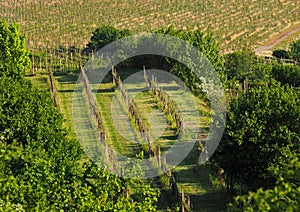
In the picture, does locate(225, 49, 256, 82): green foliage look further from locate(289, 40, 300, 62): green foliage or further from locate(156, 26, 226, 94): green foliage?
locate(289, 40, 300, 62): green foliage

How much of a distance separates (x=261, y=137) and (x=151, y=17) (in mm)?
52129

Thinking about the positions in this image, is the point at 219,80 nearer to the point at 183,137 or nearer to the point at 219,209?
the point at 183,137

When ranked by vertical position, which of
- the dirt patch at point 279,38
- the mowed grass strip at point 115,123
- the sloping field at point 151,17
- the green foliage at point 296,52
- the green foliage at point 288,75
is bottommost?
the mowed grass strip at point 115,123

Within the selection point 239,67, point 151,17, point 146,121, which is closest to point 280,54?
point 239,67

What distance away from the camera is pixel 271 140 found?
24219mm

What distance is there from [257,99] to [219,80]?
1430 centimetres

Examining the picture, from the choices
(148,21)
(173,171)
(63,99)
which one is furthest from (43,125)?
(148,21)

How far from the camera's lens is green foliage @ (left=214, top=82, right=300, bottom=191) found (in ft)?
78.5

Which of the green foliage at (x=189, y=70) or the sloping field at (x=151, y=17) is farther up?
the sloping field at (x=151, y=17)

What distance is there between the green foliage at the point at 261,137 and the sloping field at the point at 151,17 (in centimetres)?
3658

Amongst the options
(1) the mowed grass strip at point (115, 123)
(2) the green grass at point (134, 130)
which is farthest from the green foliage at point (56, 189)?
(1) the mowed grass strip at point (115, 123)

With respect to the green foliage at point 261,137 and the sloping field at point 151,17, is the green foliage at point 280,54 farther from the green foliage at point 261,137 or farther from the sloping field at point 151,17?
the green foliage at point 261,137

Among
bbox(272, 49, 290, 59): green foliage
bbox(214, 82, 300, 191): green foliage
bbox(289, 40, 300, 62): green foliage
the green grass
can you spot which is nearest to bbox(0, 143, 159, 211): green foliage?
bbox(214, 82, 300, 191): green foliage

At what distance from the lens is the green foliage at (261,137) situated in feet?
78.5
